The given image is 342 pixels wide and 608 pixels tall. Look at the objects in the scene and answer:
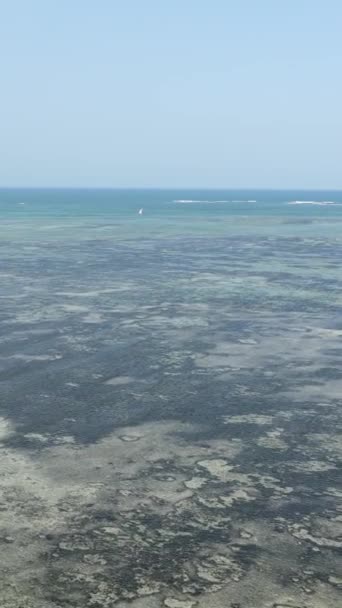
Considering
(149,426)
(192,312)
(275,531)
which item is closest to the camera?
(275,531)

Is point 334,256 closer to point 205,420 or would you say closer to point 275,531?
point 205,420

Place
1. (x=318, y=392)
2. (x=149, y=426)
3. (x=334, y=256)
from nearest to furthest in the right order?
1. (x=149, y=426)
2. (x=318, y=392)
3. (x=334, y=256)

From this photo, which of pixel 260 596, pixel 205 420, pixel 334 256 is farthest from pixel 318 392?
pixel 334 256

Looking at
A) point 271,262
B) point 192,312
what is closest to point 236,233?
point 271,262

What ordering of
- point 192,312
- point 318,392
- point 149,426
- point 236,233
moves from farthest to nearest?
point 236,233 < point 192,312 < point 318,392 < point 149,426

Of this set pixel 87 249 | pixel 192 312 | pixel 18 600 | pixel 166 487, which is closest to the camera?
pixel 18 600

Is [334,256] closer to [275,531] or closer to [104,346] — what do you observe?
[104,346]

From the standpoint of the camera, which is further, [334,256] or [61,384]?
[334,256]
